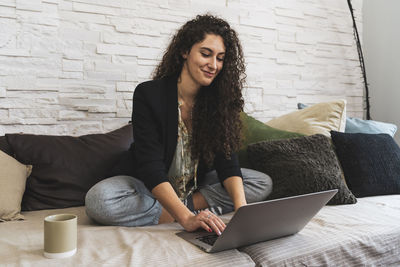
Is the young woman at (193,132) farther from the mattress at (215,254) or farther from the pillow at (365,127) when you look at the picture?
the pillow at (365,127)

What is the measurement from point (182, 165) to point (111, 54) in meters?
0.82

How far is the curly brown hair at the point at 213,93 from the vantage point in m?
1.48

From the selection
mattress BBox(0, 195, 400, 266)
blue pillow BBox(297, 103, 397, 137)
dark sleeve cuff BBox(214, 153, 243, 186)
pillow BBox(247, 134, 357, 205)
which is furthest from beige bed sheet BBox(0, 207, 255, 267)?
blue pillow BBox(297, 103, 397, 137)

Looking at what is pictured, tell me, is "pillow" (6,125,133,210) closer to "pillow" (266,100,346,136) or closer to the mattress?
the mattress

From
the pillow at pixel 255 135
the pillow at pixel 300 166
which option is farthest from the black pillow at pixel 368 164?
the pillow at pixel 255 135

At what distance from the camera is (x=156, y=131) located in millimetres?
1378

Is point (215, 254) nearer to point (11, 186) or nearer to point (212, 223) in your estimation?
point (212, 223)

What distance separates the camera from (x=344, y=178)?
70.1 inches

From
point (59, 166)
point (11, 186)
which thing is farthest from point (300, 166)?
point (11, 186)

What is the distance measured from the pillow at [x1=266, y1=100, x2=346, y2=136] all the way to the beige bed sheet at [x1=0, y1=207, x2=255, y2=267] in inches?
40.6

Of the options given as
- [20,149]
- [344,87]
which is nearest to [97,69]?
[20,149]

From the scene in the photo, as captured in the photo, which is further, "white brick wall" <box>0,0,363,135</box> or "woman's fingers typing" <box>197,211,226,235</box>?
"white brick wall" <box>0,0,363,135</box>

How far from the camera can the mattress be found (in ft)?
3.11

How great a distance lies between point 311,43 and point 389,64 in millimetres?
616
